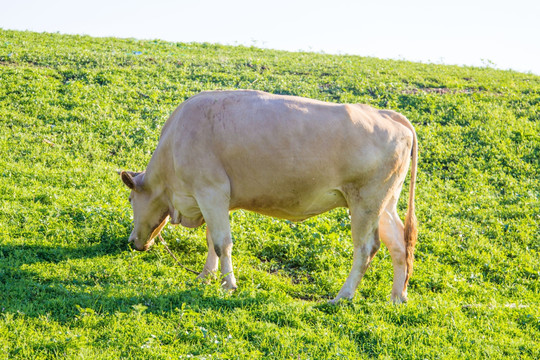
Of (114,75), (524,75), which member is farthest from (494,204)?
(524,75)

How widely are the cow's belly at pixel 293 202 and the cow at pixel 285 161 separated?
0.01 metres

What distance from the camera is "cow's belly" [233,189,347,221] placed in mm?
8398

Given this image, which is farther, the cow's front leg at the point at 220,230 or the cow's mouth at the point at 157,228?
the cow's mouth at the point at 157,228

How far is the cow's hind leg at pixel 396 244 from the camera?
8875 millimetres

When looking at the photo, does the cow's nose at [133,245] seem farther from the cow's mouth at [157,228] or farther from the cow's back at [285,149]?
the cow's back at [285,149]

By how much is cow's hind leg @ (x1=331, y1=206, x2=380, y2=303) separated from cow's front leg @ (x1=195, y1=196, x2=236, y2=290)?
158 cm

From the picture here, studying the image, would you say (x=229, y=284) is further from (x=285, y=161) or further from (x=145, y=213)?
(x=145, y=213)

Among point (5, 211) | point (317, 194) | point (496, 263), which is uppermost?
point (317, 194)

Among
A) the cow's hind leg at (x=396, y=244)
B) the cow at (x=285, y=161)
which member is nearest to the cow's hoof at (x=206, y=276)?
the cow at (x=285, y=161)

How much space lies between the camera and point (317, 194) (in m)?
8.39

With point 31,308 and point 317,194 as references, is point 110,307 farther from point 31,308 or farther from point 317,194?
point 317,194

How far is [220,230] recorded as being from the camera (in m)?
A: 8.30

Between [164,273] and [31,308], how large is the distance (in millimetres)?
2093

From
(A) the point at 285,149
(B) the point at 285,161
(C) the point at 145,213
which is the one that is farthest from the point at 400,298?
(C) the point at 145,213
